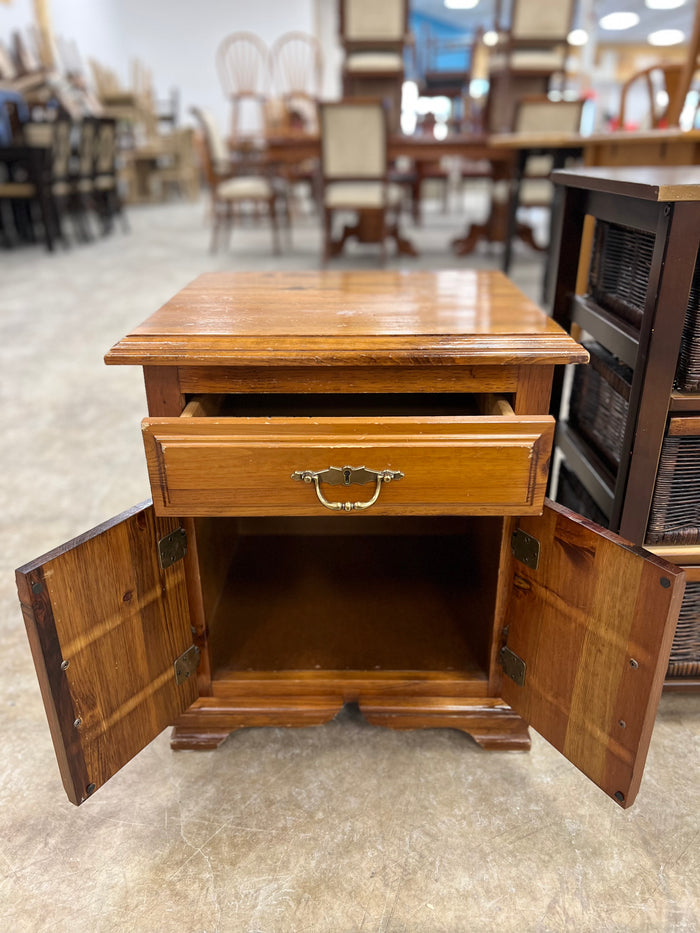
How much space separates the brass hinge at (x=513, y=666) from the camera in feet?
2.66

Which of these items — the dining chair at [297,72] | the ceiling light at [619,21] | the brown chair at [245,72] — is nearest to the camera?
the dining chair at [297,72]

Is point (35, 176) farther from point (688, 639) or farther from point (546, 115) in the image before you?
point (688, 639)

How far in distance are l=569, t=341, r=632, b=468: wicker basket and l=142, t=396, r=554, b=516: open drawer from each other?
246mm

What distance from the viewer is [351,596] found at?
1058mm

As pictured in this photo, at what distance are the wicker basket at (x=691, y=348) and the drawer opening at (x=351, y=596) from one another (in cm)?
28

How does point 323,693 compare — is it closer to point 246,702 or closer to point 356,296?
point 246,702

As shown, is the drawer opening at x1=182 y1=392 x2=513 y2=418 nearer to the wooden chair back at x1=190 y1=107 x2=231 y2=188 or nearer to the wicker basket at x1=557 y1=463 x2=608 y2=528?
the wicker basket at x1=557 y1=463 x2=608 y2=528

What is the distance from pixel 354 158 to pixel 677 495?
3.32 m

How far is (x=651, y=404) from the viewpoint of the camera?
2.61ft

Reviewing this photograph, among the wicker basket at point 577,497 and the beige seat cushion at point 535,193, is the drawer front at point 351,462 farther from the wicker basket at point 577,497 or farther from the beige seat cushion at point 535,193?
the beige seat cushion at point 535,193

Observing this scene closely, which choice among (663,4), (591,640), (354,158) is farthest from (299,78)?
(591,640)

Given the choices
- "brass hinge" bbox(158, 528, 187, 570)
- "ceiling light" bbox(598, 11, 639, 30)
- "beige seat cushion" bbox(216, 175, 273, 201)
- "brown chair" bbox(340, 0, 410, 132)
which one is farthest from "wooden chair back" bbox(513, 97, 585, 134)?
"ceiling light" bbox(598, 11, 639, 30)

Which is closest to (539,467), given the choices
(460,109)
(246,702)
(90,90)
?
(246,702)

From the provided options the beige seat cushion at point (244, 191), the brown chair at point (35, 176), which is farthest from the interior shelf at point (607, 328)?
the brown chair at point (35, 176)
